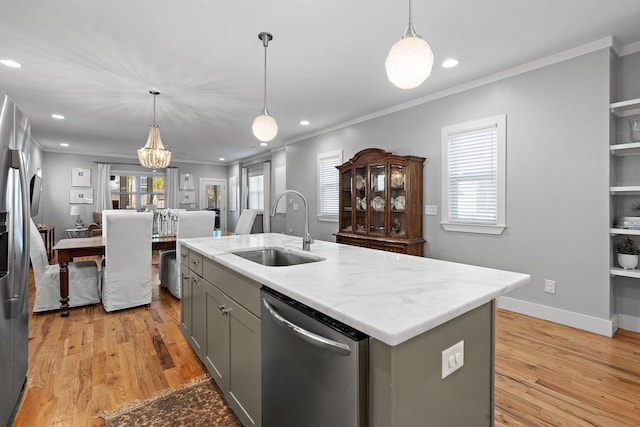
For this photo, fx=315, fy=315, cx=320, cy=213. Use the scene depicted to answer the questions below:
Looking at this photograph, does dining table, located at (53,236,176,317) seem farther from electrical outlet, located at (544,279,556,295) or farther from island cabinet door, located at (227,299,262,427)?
electrical outlet, located at (544,279,556,295)

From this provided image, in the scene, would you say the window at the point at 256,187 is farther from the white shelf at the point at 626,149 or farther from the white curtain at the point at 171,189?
the white shelf at the point at 626,149

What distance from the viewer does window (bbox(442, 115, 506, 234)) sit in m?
3.36

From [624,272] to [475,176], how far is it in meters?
1.52

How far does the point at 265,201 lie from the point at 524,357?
6.62 metres

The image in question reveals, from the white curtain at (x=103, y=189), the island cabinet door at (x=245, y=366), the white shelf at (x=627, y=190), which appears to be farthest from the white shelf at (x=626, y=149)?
the white curtain at (x=103, y=189)

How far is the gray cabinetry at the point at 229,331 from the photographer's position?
4.86 ft

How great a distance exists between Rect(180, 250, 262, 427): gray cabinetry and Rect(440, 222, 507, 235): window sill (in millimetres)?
2880

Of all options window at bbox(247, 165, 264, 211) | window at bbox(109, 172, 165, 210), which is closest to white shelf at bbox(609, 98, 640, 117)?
window at bbox(247, 165, 264, 211)

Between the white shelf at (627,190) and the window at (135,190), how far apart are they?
971 centimetres

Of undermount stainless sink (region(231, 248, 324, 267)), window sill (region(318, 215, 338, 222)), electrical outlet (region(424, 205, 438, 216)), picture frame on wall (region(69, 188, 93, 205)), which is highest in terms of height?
picture frame on wall (region(69, 188, 93, 205))

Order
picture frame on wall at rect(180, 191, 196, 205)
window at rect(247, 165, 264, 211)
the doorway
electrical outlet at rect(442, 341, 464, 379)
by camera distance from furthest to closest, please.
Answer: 1. the doorway
2. picture frame on wall at rect(180, 191, 196, 205)
3. window at rect(247, 165, 264, 211)
4. electrical outlet at rect(442, 341, 464, 379)

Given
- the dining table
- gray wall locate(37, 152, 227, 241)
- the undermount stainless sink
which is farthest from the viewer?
gray wall locate(37, 152, 227, 241)

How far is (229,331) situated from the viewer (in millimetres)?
1740

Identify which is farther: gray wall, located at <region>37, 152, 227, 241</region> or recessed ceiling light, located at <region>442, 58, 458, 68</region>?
gray wall, located at <region>37, 152, 227, 241</region>
